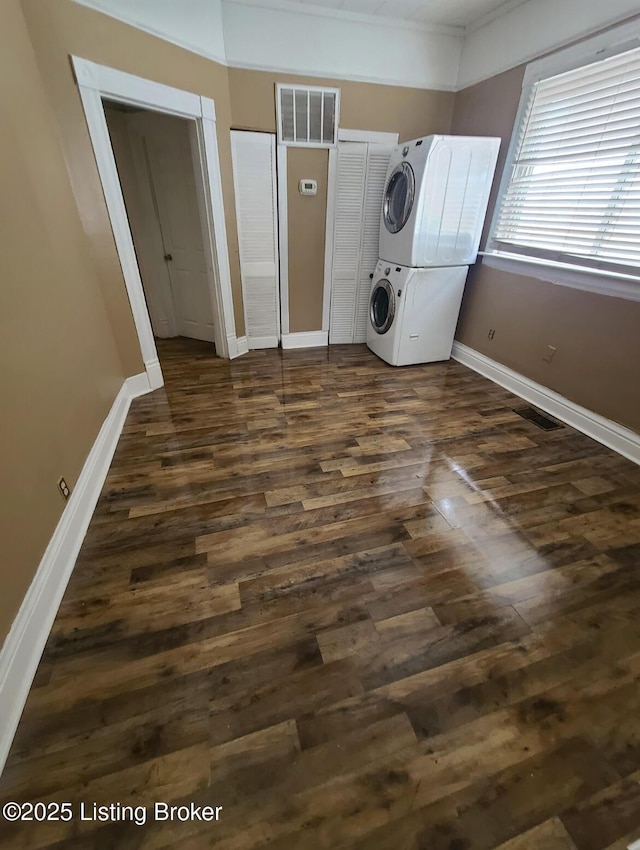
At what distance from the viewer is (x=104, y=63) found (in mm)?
2270

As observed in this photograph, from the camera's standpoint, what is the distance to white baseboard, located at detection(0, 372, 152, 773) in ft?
3.73

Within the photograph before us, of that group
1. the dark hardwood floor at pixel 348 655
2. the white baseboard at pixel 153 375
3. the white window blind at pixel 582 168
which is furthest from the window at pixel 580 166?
the white baseboard at pixel 153 375

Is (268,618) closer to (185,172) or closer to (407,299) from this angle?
(407,299)

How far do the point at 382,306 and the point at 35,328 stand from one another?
2.96 meters

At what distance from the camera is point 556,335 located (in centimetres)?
283

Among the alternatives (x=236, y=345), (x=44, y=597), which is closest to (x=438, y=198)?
(x=236, y=345)

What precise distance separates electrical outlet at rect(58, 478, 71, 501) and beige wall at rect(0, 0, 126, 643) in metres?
0.04

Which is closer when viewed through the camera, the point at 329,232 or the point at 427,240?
the point at 427,240

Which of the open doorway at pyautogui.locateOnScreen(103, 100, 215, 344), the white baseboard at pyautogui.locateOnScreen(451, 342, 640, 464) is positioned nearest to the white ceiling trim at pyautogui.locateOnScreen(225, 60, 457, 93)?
the open doorway at pyautogui.locateOnScreen(103, 100, 215, 344)

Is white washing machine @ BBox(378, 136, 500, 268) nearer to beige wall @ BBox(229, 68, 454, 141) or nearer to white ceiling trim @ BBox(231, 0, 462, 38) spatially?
beige wall @ BBox(229, 68, 454, 141)

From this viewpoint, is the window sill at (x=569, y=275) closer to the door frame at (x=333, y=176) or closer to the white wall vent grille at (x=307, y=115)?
the door frame at (x=333, y=176)

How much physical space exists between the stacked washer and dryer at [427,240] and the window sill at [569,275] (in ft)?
0.82

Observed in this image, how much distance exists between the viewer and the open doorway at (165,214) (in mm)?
3582

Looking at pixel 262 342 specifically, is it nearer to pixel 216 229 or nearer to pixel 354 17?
pixel 216 229
